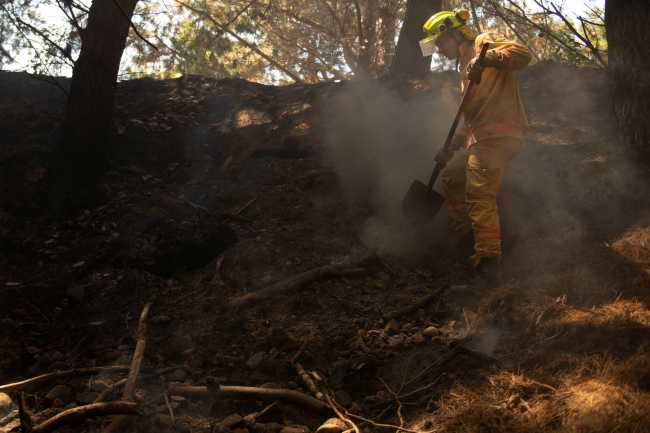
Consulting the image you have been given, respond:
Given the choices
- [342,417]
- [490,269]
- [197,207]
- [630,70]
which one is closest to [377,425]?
[342,417]

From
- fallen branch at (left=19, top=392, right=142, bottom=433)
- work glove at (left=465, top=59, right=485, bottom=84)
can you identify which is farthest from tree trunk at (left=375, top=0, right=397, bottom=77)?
fallen branch at (left=19, top=392, right=142, bottom=433)

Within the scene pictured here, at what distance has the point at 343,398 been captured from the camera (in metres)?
2.97

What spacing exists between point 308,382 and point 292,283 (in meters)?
1.21

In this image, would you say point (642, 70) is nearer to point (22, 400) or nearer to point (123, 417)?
point (123, 417)

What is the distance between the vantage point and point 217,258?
15.6 feet

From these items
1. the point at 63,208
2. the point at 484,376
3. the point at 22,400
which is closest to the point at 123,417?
the point at 22,400

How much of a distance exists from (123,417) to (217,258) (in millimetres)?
2136

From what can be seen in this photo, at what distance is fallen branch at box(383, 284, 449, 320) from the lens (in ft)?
12.4

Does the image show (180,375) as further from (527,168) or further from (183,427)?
(527,168)

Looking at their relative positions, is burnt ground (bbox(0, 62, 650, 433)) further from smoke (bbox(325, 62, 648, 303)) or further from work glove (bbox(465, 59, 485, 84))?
work glove (bbox(465, 59, 485, 84))

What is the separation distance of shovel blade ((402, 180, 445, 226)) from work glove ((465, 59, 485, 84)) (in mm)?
1105

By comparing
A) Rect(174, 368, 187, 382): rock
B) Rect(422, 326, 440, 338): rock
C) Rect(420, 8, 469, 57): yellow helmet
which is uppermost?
Rect(420, 8, 469, 57): yellow helmet

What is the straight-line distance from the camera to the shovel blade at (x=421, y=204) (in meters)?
4.75

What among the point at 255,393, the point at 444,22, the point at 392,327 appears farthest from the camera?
the point at 444,22
